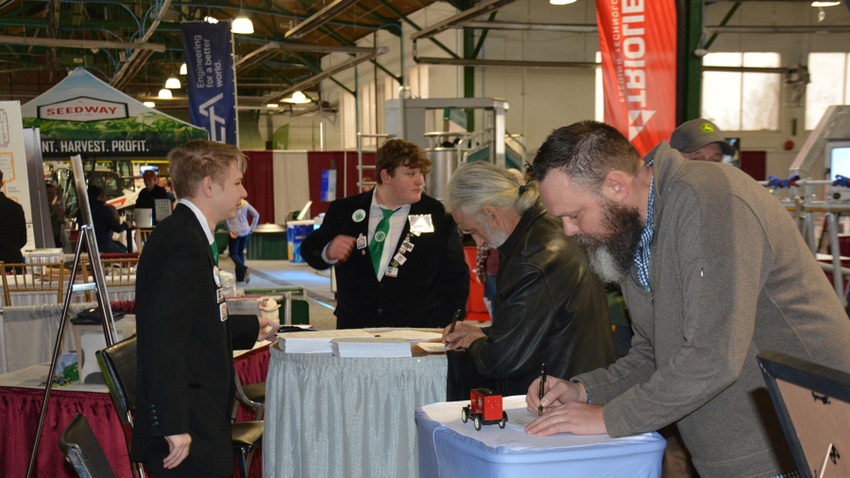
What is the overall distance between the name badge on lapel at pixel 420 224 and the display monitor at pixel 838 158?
4096mm

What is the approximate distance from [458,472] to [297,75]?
2279cm

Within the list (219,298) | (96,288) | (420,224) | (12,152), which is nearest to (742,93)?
(12,152)

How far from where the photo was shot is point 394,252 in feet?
10.9

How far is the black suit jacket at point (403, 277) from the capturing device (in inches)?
132

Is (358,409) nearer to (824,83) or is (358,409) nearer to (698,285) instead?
(698,285)

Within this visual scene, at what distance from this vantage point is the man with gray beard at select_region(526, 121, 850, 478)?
1319 mm

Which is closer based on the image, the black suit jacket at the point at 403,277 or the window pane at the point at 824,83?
the black suit jacket at the point at 403,277

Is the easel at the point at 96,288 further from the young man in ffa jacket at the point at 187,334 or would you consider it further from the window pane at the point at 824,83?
the window pane at the point at 824,83

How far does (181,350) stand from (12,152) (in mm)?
6373

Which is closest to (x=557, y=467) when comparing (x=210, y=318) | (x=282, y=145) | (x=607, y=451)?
(x=607, y=451)

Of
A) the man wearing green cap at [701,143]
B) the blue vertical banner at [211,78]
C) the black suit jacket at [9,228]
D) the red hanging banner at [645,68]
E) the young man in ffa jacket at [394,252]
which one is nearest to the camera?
the young man in ffa jacket at [394,252]

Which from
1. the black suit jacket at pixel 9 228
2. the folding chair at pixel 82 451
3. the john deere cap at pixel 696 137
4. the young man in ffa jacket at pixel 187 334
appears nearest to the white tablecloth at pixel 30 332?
the black suit jacket at pixel 9 228

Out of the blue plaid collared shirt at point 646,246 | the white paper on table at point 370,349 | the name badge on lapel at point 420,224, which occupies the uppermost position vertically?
the blue plaid collared shirt at point 646,246

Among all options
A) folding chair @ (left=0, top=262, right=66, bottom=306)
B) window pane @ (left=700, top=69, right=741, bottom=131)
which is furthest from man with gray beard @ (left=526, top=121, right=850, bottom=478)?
window pane @ (left=700, top=69, right=741, bottom=131)
